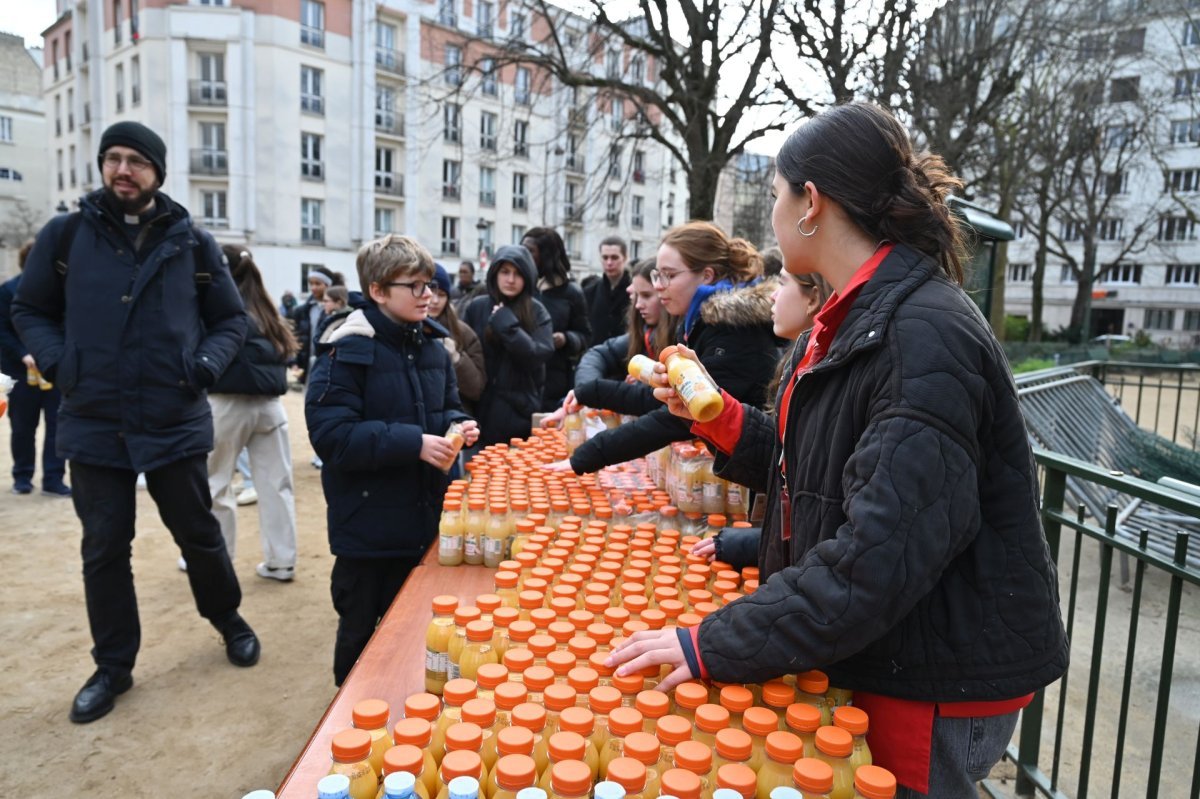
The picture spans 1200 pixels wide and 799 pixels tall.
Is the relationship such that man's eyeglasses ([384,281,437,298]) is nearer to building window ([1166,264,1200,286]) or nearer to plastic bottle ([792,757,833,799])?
plastic bottle ([792,757,833,799])

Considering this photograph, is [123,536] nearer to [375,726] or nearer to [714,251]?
[375,726]

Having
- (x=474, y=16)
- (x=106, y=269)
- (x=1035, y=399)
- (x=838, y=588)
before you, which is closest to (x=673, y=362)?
(x=838, y=588)

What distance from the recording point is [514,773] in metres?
1.16

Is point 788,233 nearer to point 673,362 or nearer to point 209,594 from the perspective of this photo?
point 673,362

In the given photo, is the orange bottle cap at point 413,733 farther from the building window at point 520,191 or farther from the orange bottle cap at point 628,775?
the building window at point 520,191

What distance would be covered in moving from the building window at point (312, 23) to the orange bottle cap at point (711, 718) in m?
37.0

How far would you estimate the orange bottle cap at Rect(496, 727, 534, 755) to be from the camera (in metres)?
1.23

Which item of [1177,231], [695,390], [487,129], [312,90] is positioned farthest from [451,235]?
[1177,231]

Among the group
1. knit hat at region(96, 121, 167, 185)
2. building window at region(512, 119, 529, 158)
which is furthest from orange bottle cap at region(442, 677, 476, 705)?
building window at region(512, 119, 529, 158)

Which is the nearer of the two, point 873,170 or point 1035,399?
point 873,170

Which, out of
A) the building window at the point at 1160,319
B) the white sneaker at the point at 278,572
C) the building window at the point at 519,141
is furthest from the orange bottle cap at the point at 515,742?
the building window at the point at 1160,319

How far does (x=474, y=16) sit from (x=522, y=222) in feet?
Answer: 33.9

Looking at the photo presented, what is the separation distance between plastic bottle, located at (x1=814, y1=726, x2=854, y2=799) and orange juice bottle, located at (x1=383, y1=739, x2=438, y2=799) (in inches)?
26.4

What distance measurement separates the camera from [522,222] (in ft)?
134
